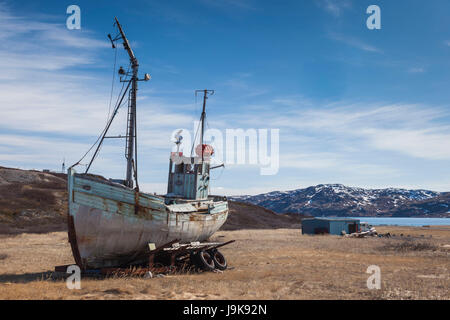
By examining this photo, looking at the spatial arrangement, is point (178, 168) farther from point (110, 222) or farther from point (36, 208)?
point (36, 208)

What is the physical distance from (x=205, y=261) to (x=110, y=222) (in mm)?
4894

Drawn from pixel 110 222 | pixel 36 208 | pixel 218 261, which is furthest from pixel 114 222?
pixel 36 208

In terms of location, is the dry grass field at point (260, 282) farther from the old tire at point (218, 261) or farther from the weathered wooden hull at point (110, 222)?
the weathered wooden hull at point (110, 222)

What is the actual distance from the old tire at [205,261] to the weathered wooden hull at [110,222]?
1.96 meters

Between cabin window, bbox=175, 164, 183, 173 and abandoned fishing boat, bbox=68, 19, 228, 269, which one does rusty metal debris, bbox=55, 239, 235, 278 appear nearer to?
abandoned fishing boat, bbox=68, 19, 228, 269

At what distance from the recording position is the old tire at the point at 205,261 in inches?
714

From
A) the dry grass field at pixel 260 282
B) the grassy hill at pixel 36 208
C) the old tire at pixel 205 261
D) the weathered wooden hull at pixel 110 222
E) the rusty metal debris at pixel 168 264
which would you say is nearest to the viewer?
the dry grass field at pixel 260 282

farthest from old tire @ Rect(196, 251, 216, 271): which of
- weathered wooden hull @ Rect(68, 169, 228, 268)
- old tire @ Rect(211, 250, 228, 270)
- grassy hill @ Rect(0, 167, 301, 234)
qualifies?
grassy hill @ Rect(0, 167, 301, 234)

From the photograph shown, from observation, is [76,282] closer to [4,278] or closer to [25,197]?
[4,278]

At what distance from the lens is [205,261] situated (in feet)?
59.9

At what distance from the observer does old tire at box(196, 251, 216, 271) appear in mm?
18125

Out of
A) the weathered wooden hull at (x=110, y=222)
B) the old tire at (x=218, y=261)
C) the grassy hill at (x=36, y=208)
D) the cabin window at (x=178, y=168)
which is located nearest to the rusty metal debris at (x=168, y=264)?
the old tire at (x=218, y=261)

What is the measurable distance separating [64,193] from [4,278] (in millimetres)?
57151
